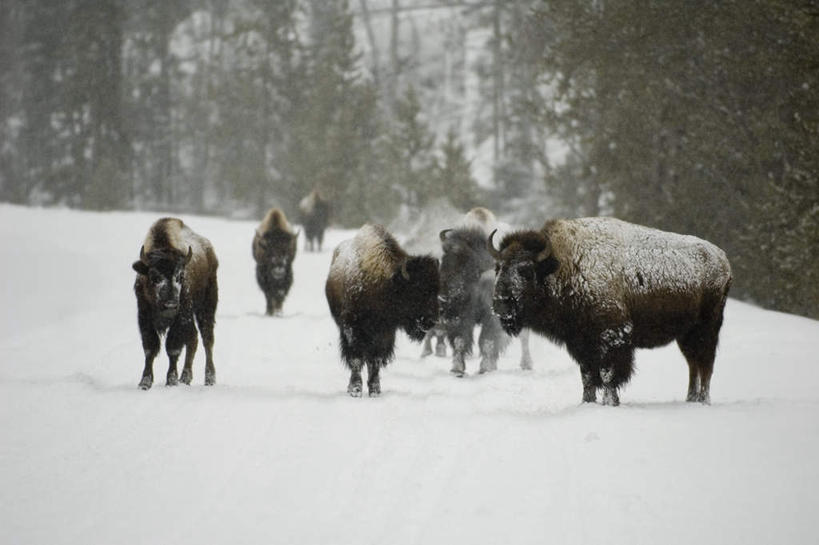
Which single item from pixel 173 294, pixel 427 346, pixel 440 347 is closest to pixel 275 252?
pixel 427 346

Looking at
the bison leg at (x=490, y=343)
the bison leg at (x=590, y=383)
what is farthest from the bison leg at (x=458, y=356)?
the bison leg at (x=590, y=383)

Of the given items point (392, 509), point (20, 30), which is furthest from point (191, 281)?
point (20, 30)

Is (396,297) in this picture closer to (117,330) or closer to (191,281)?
(191,281)

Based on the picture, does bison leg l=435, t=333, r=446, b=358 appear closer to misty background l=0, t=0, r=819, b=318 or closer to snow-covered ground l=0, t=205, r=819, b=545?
snow-covered ground l=0, t=205, r=819, b=545

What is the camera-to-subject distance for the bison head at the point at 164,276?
8.00 m

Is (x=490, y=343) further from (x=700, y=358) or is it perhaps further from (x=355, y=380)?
(x=700, y=358)

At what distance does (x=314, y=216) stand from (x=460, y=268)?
53.8ft

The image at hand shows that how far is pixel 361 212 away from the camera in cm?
4056

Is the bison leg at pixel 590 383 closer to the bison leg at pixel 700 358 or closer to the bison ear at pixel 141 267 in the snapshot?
the bison leg at pixel 700 358

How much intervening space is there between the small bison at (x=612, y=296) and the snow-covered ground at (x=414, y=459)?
0.60m

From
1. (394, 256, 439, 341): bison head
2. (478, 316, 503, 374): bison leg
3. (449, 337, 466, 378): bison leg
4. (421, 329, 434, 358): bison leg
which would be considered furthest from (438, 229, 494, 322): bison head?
(394, 256, 439, 341): bison head

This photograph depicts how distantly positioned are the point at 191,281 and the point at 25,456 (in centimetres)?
311

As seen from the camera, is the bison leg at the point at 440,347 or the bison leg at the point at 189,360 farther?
the bison leg at the point at 440,347

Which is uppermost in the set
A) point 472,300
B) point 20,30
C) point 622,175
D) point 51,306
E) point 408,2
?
point 408,2
